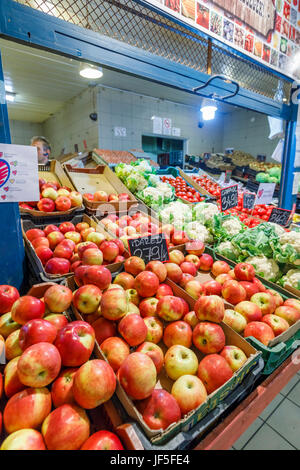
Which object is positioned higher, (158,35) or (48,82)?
(48,82)

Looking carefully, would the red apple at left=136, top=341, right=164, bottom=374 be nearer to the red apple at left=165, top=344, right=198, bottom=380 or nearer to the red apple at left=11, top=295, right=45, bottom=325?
the red apple at left=165, top=344, right=198, bottom=380

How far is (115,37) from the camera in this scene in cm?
175

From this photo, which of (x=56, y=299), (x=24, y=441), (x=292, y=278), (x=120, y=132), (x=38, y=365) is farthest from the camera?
(x=120, y=132)

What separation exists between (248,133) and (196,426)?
40.9 feet

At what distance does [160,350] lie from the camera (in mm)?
1147

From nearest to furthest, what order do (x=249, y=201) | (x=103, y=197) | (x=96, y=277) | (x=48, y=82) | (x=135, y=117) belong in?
(x=96, y=277), (x=103, y=197), (x=249, y=201), (x=48, y=82), (x=135, y=117)

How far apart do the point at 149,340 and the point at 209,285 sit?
0.61 m

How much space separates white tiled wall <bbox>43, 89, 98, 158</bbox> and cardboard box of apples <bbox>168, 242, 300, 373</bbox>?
7.86m

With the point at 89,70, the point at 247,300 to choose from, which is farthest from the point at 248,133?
the point at 247,300

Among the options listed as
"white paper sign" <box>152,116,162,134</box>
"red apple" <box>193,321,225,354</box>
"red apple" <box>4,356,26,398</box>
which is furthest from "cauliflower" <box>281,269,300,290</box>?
"white paper sign" <box>152,116,162,134</box>

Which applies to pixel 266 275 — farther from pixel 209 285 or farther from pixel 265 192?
pixel 265 192

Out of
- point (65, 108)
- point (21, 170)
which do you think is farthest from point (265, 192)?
point (65, 108)

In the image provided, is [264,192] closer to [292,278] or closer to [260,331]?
[292,278]

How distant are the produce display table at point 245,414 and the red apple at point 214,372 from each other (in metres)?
0.14
